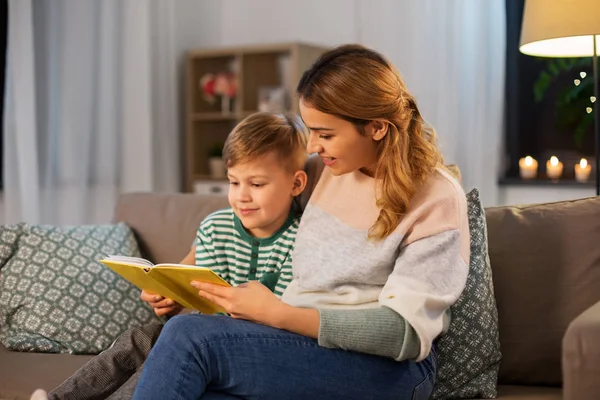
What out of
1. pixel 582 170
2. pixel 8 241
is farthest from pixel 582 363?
pixel 582 170

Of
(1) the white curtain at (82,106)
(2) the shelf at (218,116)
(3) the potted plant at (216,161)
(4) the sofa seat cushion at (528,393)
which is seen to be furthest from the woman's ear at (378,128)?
(3) the potted plant at (216,161)

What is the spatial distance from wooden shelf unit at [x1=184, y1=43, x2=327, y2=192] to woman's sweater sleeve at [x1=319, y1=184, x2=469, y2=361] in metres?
2.82

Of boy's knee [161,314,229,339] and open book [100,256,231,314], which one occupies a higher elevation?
open book [100,256,231,314]

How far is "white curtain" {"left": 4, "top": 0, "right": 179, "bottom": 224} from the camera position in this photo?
3.99 m

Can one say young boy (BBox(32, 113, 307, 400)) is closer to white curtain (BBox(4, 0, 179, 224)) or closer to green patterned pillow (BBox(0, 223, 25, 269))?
green patterned pillow (BBox(0, 223, 25, 269))

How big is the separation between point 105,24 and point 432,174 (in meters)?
3.10

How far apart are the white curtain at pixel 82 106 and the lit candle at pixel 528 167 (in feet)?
6.31

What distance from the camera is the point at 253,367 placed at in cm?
155

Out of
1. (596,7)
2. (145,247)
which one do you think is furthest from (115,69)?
(596,7)

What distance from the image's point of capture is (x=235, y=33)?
5090mm

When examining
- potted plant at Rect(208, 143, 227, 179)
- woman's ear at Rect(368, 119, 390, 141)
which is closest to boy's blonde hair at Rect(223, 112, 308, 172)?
woman's ear at Rect(368, 119, 390, 141)

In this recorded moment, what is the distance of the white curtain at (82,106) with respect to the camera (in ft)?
13.1

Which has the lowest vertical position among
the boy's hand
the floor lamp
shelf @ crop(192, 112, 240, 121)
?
the boy's hand

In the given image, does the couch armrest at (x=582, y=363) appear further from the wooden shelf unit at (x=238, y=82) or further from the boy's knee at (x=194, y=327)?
the wooden shelf unit at (x=238, y=82)
